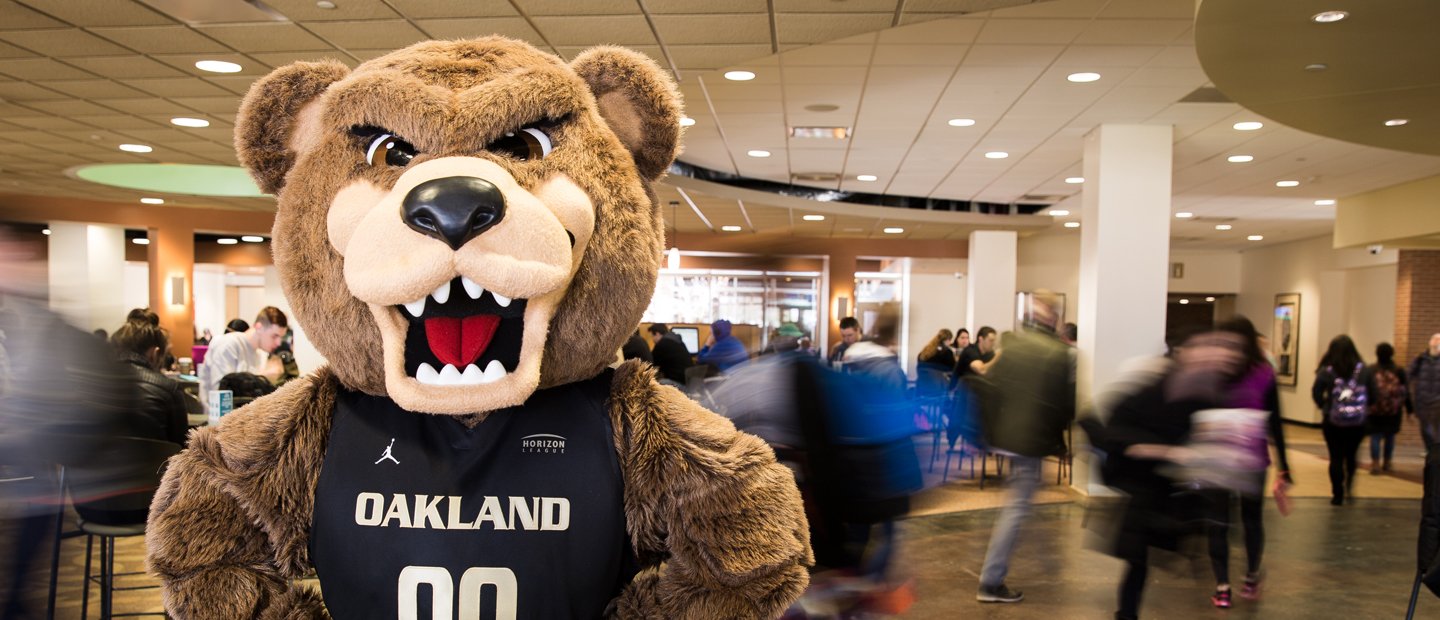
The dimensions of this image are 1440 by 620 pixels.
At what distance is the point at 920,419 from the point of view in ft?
29.8

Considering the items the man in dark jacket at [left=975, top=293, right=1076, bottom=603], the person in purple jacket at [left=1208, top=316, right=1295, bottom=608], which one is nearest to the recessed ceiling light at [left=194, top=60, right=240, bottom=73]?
the man in dark jacket at [left=975, top=293, right=1076, bottom=603]

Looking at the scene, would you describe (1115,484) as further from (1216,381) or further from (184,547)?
(184,547)

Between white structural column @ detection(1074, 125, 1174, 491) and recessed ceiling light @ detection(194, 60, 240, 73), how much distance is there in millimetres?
5332

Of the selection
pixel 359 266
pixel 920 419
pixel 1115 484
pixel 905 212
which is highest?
pixel 905 212

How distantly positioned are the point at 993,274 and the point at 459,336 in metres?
12.4

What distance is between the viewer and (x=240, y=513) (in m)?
1.07

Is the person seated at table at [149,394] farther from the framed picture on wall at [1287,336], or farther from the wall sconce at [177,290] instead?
the framed picture on wall at [1287,336]

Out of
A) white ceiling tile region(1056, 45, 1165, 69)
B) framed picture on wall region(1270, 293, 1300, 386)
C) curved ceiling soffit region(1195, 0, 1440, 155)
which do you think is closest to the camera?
curved ceiling soffit region(1195, 0, 1440, 155)

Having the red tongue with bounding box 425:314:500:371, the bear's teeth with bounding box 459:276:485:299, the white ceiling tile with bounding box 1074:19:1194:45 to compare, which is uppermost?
the white ceiling tile with bounding box 1074:19:1194:45

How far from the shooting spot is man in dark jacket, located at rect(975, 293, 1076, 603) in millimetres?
4004

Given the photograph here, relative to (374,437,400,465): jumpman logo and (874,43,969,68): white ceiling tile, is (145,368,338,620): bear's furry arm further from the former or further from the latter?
(874,43,969,68): white ceiling tile

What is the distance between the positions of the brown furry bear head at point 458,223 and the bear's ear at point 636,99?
2cm

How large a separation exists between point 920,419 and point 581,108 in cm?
838

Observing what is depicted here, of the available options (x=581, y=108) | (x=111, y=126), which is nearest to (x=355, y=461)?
(x=581, y=108)
